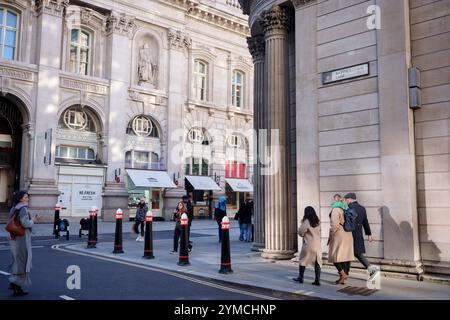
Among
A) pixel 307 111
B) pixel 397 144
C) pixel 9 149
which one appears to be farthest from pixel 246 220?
pixel 9 149

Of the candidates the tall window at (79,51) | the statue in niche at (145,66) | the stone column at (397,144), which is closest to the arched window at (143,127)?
the statue in niche at (145,66)

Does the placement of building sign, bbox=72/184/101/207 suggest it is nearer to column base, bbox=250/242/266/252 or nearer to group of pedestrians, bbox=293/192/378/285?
column base, bbox=250/242/266/252

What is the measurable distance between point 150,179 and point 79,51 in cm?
960

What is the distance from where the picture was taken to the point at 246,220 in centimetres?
1672

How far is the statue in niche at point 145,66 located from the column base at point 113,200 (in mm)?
7884

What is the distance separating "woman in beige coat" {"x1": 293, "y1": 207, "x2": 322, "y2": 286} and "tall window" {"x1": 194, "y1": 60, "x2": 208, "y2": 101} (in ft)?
91.9

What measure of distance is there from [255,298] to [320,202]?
3.91 m

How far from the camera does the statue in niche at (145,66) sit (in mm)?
31516

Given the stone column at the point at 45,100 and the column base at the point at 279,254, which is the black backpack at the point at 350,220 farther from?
the stone column at the point at 45,100

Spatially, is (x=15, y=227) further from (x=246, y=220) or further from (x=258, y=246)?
(x=246, y=220)

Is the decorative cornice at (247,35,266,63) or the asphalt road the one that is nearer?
the asphalt road

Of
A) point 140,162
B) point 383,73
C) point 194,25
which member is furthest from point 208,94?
point 383,73

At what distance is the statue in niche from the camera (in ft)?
103

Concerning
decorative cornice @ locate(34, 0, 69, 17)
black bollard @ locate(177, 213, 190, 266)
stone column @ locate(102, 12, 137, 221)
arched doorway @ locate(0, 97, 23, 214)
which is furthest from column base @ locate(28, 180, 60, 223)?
black bollard @ locate(177, 213, 190, 266)
